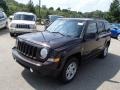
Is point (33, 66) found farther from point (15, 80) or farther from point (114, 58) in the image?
point (114, 58)

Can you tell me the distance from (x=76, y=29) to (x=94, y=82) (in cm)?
177

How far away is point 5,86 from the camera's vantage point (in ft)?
16.0

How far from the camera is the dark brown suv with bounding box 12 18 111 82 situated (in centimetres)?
470

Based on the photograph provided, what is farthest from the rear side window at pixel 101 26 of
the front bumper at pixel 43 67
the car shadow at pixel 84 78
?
the front bumper at pixel 43 67

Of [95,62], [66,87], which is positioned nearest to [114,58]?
[95,62]

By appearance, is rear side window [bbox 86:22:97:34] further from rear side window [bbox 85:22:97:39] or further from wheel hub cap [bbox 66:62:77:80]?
wheel hub cap [bbox 66:62:77:80]

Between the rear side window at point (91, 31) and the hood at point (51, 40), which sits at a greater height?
the rear side window at point (91, 31)

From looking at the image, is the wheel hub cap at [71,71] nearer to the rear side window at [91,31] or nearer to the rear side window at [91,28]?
the rear side window at [91,31]

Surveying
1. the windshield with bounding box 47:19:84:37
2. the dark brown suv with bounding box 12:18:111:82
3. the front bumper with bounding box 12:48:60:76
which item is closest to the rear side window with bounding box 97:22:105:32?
the dark brown suv with bounding box 12:18:111:82

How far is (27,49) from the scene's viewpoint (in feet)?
16.8

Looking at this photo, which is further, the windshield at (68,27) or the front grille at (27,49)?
the windshield at (68,27)

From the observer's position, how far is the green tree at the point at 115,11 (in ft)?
114

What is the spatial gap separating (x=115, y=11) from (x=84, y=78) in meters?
31.5

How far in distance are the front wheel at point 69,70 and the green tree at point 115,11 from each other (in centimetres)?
3119
